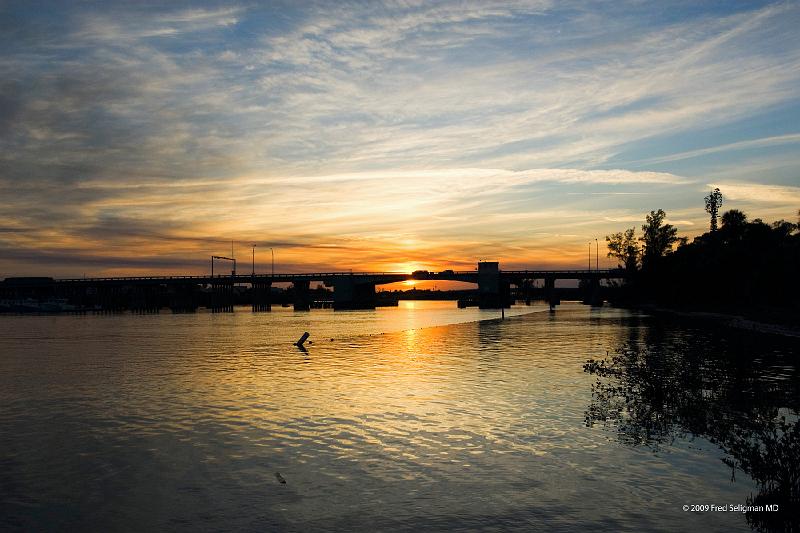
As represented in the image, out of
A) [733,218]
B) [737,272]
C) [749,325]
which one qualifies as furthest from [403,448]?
[733,218]

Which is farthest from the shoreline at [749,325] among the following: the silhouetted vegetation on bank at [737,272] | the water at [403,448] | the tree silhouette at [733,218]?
the tree silhouette at [733,218]

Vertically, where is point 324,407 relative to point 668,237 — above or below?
below

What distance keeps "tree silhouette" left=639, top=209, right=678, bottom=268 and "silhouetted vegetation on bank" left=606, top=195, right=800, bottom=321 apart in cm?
847

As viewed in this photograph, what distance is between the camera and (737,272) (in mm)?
115062

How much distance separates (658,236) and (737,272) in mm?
65749

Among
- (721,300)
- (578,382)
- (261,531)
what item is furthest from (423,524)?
(721,300)

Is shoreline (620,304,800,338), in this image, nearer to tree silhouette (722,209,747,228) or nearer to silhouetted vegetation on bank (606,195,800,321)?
silhouetted vegetation on bank (606,195,800,321)

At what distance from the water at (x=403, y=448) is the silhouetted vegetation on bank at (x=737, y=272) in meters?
60.8

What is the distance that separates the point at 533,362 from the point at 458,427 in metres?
24.0

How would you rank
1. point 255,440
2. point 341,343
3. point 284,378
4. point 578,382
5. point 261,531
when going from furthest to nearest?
1. point 341,343
2. point 284,378
3. point 578,382
4. point 255,440
5. point 261,531

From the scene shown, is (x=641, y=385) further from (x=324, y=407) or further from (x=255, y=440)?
(x=255, y=440)

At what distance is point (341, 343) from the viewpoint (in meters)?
74.4

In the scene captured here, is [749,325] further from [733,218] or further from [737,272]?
[733,218]

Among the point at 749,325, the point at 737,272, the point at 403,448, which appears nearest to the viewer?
the point at 403,448
